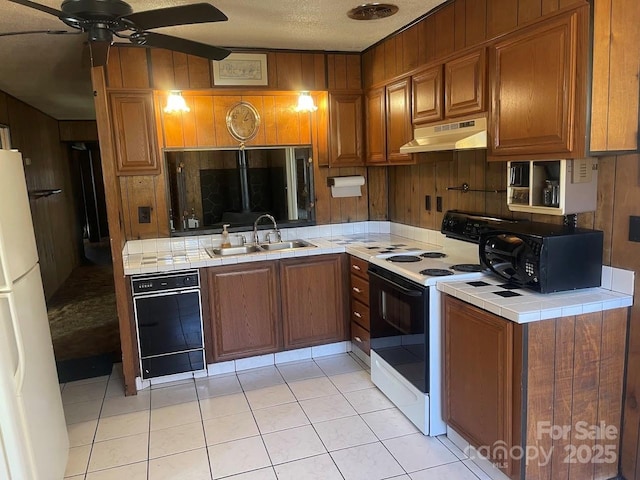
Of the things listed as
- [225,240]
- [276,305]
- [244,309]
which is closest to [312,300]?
[276,305]

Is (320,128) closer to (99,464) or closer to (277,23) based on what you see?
(277,23)

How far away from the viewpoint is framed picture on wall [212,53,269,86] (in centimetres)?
360

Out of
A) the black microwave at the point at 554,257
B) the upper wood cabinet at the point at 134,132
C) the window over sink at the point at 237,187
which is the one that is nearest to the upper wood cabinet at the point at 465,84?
the black microwave at the point at 554,257

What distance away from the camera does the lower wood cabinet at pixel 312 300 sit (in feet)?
11.8

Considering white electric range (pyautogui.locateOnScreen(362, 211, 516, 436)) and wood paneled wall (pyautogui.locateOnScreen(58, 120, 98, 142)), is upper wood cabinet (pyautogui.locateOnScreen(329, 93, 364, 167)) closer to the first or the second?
white electric range (pyautogui.locateOnScreen(362, 211, 516, 436))

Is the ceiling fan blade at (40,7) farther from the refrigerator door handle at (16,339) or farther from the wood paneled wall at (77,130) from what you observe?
the wood paneled wall at (77,130)

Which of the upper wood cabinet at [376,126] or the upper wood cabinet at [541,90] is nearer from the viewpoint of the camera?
the upper wood cabinet at [541,90]

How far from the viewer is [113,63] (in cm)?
339

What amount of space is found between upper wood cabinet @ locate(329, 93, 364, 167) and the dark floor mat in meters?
2.45

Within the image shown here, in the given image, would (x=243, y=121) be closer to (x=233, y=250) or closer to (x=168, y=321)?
(x=233, y=250)

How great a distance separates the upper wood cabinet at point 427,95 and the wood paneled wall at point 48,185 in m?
4.24

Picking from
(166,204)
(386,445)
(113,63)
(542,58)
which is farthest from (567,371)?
(113,63)

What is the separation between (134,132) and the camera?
3.47 m

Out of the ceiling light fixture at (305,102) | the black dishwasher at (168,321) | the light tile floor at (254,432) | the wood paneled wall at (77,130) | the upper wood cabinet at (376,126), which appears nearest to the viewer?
the light tile floor at (254,432)
